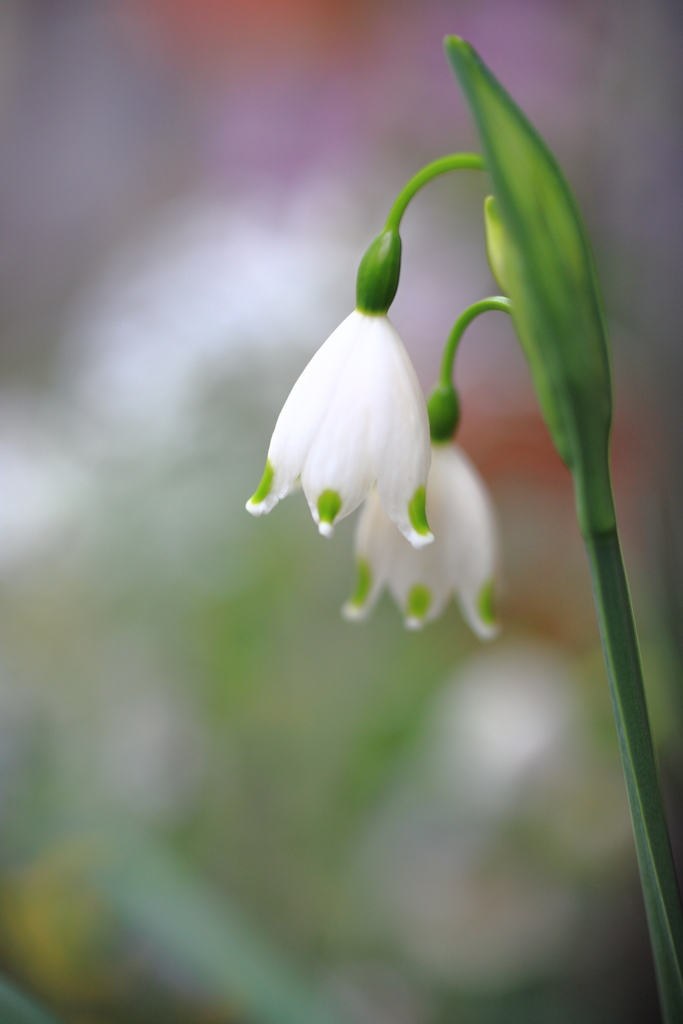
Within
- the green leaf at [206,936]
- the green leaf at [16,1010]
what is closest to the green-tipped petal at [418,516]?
the green leaf at [16,1010]

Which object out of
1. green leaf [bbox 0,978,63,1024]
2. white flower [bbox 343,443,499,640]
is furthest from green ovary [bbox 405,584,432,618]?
green leaf [bbox 0,978,63,1024]

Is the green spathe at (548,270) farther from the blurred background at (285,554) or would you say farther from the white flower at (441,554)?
the blurred background at (285,554)

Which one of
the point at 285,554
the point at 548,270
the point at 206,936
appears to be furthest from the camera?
the point at 285,554

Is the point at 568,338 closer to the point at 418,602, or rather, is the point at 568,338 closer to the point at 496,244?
the point at 496,244

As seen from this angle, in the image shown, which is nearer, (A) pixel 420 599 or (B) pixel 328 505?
(B) pixel 328 505

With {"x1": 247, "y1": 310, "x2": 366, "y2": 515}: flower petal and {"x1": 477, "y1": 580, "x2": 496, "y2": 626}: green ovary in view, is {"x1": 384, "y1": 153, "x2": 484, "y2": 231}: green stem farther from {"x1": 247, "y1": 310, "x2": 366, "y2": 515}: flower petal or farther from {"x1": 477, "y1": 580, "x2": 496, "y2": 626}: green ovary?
{"x1": 477, "y1": 580, "x2": 496, "y2": 626}: green ovary

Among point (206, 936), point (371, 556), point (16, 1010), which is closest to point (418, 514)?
point (371, 556)
